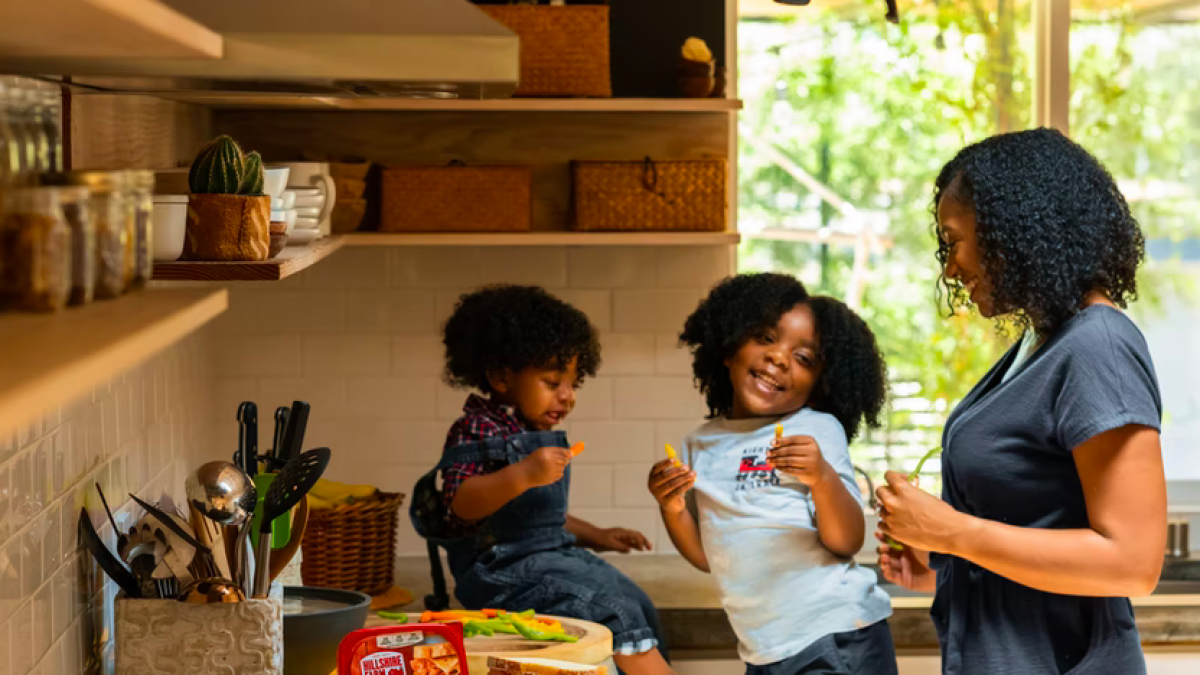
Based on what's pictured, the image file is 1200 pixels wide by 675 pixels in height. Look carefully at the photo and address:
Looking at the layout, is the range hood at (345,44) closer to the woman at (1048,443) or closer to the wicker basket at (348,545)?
the woman at (1048,443)

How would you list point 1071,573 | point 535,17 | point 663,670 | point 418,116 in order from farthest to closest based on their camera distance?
point 418,116, point 535,17, point 663,670, point 1071,573

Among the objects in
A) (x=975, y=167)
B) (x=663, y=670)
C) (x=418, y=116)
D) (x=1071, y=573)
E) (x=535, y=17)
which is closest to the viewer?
(x=1071, y=573)

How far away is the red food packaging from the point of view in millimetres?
1869

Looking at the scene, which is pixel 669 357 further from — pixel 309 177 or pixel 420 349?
pixel 309 177

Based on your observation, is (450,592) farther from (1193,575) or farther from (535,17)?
(1193,575)

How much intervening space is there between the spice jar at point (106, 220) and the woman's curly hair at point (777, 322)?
1.93 m

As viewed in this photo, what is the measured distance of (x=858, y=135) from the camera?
3.70 meters

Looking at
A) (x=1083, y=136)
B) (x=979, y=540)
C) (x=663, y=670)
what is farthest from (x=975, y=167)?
(x=1083, y=136)

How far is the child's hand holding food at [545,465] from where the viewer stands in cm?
256

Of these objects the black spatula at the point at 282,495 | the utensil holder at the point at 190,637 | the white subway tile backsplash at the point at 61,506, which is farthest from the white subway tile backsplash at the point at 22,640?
the black spatula at the point at 282,495

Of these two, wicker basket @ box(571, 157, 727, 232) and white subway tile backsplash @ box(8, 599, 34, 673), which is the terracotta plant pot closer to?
Result: white subway tile backsplash @ box(8, 599, 34, 673)

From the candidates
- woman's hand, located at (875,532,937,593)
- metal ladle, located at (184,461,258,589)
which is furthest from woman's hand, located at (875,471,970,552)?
metal ladle, located at (184,461,258,589)

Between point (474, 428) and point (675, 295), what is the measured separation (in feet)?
3.24

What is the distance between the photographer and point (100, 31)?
3.00ft
